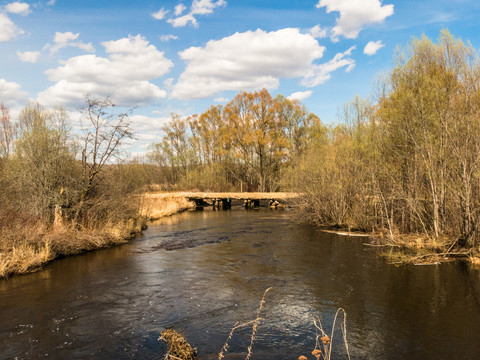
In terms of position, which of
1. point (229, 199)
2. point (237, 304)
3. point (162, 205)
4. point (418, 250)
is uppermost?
point (229, 199)

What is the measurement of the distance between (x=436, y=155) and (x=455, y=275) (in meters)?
5.95

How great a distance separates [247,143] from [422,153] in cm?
Result: 3535

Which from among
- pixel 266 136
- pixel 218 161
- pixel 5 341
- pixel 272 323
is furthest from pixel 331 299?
pixel 218 161

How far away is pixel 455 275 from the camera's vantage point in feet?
→ 41.9

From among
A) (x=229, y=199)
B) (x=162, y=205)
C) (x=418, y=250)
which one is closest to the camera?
(x=418, y=250)

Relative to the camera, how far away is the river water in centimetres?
780

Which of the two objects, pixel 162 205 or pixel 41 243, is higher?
pixel 162 205

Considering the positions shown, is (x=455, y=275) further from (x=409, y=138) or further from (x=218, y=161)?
(x=218, y=161)

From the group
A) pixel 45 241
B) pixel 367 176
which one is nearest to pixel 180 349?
pixel 45 241

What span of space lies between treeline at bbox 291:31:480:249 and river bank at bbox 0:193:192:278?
15.4 metres

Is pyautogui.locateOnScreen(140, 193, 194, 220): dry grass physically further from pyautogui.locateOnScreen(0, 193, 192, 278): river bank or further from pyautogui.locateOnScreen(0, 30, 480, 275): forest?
pyautogui.locateOnScreen(0, 193, 192, 278): river bank

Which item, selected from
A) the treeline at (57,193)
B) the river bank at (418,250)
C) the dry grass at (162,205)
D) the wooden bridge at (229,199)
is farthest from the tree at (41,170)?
the wooden bridge at (229,199)

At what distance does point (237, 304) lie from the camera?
34.1 ft

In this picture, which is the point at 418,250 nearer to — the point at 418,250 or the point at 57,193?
the point at 418,250
